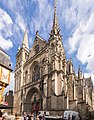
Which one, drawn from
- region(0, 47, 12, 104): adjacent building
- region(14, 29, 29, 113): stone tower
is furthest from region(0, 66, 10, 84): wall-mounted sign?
region(14, 29, 29, 113): stone tower

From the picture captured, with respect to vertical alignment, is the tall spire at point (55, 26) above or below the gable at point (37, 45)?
above

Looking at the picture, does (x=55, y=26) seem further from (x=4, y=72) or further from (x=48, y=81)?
(x=4, y=72)

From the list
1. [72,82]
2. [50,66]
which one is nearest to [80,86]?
[72,82]

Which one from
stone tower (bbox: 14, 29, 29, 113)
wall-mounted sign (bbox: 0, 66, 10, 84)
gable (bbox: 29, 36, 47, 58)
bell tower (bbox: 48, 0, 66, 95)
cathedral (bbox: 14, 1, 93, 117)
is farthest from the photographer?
gable (bbox: 29, 36, 47, 58)

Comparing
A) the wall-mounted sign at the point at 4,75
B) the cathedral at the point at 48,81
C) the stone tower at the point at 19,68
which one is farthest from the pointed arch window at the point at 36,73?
the wall-mounted sign at the point at 4,75

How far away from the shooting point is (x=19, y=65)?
129 ft

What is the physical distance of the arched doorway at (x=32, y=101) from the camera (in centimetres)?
3200

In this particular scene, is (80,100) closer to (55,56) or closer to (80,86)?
(80,86)

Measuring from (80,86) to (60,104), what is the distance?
9.95 meters

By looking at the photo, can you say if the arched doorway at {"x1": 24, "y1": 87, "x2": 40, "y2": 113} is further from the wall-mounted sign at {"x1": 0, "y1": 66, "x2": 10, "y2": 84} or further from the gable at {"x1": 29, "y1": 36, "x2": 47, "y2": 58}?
the wall-mounted sign at {"x1": 0, "y1": 66, "x2": 10, "y2": 84}

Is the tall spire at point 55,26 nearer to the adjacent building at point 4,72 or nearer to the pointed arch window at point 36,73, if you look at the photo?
the pointed arch window at point 36,73

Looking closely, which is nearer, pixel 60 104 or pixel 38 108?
pixel 60 104

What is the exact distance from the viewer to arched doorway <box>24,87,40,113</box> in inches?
1260

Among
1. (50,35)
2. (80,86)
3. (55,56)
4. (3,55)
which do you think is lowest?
(80,86)
